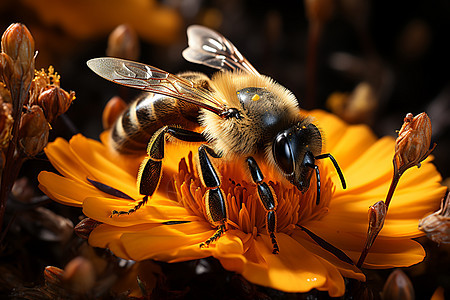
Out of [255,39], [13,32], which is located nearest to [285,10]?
[255,39]

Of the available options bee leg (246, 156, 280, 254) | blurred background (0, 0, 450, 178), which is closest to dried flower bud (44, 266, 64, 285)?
bee leg (246, 156, 280, 254)

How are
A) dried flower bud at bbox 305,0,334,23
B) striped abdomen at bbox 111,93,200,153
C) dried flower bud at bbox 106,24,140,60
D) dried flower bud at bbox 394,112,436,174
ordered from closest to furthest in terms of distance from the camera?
dried flower bud at bbox 394,112,436,174 → striped abdomen at bbox 111,93,200,153 → dried flower bud at bbox 106,24,140,60 → dried flower bud at bbox 305,0,334,23

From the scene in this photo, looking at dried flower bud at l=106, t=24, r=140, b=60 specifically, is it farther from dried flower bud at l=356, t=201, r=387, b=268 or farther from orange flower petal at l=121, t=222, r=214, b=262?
dried flower bud at l=356, t=201, r=387, b=268

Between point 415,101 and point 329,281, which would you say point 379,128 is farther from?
point 329,281

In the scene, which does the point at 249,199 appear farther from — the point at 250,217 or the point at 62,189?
the point at 62,189

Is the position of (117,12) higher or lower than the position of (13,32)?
lower

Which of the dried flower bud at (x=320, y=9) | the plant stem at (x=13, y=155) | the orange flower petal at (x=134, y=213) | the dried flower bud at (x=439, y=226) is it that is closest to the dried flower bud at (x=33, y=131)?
the plant stem at (x=13, y=155)
